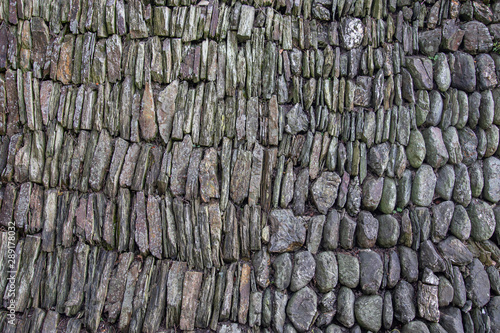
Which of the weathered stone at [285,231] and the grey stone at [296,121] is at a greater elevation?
the grey stone at [296,121]

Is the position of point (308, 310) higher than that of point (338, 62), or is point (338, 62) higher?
point (338, 62)

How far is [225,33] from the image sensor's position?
3.85m

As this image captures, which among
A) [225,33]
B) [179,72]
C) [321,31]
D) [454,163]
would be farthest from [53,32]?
[454,163]

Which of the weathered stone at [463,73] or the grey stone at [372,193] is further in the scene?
the weathered stone at [463,73]

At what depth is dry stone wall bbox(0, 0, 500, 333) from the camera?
137 inches

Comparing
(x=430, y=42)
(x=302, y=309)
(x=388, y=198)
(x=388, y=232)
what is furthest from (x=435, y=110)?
(x=302, y=309)

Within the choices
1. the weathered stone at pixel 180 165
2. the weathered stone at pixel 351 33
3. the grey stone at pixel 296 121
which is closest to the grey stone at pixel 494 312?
the grey stone at pixel 296 121

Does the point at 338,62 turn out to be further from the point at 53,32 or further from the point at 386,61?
the point at 53,32

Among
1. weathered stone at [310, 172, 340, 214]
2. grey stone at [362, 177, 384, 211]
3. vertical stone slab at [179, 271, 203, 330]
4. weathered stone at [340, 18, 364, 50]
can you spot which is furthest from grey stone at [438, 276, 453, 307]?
weathered stone at [340, 18, 364, 50]

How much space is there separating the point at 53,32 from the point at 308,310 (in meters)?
4.47

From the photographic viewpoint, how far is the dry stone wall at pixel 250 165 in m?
3.47

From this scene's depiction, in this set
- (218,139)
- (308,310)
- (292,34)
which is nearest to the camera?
(308,310)

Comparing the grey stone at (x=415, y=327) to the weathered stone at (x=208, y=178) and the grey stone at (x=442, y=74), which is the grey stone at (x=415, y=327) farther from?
the grey stone at (x=442, y=74)

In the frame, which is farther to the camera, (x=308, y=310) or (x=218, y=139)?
(x=218, y=139)
